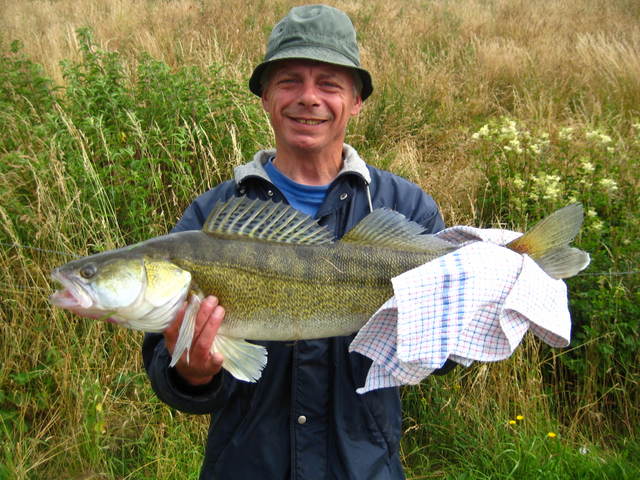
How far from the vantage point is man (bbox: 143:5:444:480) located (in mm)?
2270

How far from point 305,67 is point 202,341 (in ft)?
4.16

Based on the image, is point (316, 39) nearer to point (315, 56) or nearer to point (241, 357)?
point (315, 56)

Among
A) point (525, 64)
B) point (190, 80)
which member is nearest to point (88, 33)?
point (190, 80)

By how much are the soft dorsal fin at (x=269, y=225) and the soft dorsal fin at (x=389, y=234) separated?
128 millimetres

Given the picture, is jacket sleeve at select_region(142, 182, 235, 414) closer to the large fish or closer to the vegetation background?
the large fish

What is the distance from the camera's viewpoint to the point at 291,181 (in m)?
2.57

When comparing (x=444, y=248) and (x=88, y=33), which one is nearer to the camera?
(x=444, y=248)

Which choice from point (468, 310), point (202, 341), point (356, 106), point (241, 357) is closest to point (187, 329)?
point (202, 341)

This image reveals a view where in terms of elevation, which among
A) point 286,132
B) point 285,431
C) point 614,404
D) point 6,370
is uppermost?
point 286,132

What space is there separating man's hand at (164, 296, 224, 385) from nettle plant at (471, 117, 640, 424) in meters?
2.17

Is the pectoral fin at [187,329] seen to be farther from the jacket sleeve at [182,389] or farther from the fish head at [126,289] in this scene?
the jacket sleeve at [182,389]

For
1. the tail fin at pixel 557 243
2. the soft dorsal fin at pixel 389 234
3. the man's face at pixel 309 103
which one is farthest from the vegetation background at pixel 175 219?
the man's face at pixel 309 103

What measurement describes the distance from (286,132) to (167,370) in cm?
113

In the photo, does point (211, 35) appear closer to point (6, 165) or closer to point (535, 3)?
point (6, 165)
